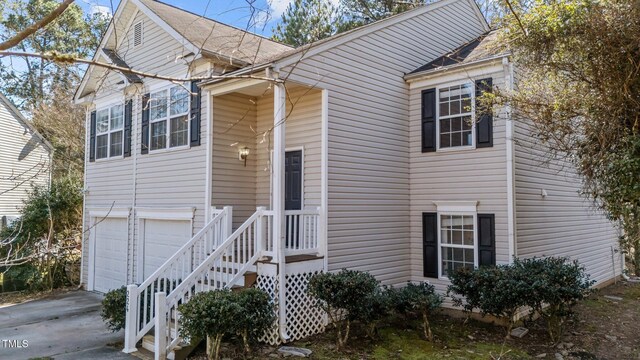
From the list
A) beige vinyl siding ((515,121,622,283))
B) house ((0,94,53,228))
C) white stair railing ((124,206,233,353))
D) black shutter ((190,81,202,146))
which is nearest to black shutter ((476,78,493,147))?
beige vinyl siding ((515,121,622,283))

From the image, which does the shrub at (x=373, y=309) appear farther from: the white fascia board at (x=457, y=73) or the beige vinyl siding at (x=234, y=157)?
the white fascia board at (x=457, y=73)

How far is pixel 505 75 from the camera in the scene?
28.0 feet

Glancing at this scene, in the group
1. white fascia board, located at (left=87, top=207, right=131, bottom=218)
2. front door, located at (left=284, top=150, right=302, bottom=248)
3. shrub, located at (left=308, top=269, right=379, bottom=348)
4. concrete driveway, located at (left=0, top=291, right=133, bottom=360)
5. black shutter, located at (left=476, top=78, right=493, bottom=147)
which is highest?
black shutter, located at (left=476, top=78, right=493, bottom=147)

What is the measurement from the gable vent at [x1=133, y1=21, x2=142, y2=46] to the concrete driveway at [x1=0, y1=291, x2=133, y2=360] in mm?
6502

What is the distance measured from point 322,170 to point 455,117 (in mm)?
3241

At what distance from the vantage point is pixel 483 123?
882 centimetres

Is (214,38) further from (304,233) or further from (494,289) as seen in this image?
(494,289)

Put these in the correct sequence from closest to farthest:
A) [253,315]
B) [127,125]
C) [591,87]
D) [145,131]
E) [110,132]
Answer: [253,315], [591,87], [145,131], [127,125], [110,132]

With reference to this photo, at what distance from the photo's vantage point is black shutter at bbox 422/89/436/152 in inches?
380

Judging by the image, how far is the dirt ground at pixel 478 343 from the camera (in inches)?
270

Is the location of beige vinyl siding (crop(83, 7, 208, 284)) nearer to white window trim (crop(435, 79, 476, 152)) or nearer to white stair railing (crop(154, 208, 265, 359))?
white stair railing (crop(154, 208, 265, 359))

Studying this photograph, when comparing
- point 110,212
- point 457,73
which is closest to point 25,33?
point 457,73

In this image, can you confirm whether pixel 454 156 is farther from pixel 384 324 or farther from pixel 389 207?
pixel 384 324

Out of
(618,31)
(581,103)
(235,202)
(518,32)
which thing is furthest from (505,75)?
(235,202)
